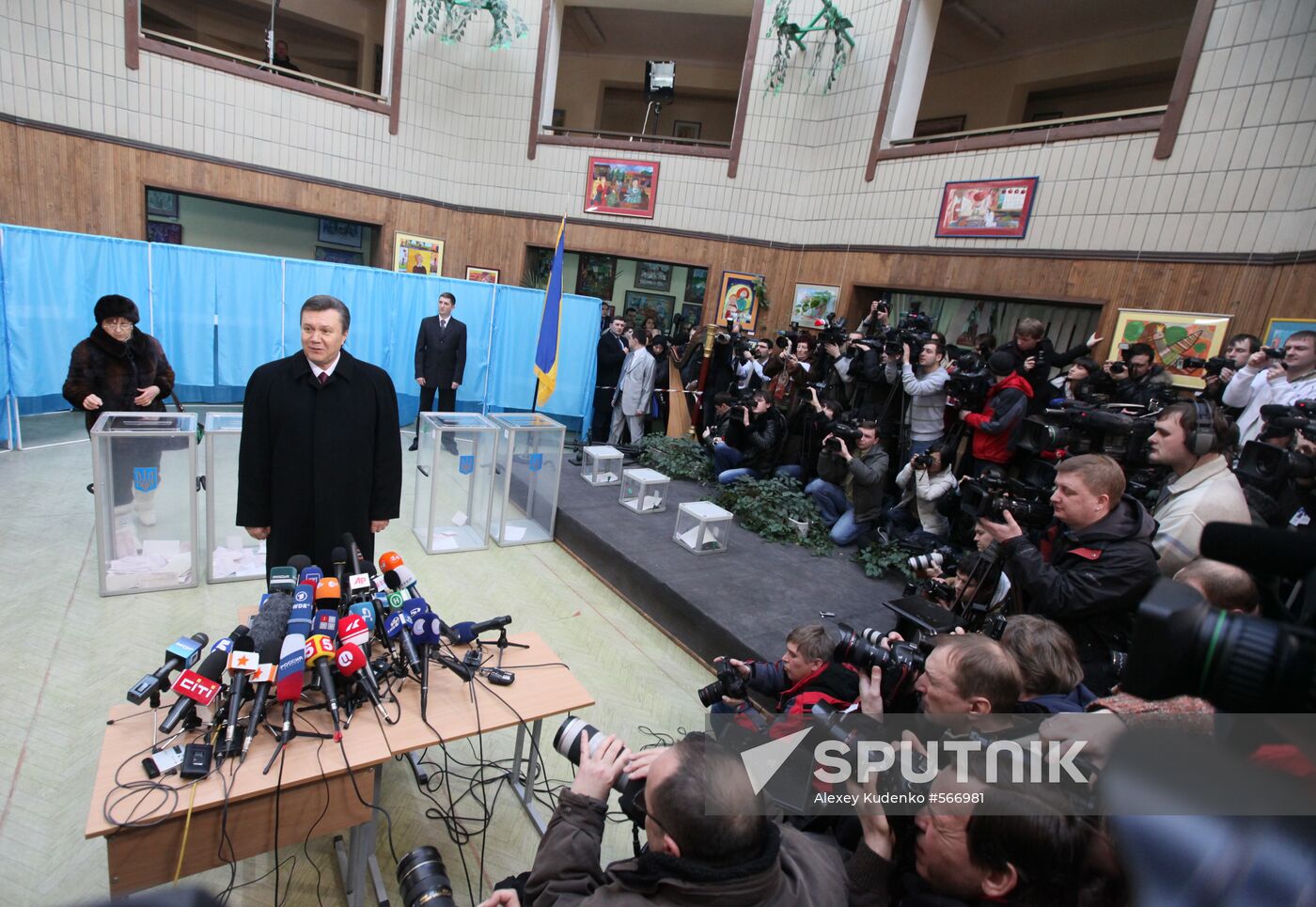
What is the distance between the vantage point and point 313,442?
289 cm

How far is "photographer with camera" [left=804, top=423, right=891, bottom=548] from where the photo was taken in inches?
209

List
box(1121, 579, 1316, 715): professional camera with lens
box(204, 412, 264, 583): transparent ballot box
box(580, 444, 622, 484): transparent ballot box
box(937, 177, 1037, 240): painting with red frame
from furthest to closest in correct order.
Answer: box(937, 177, 1037, 240): painting with red frame
box(580, 444, 622, 484): transparent ballot box
box(204, 412, 264, 583): transparent ballot box
box(1121, 579, 1316, 715): professional camera with lens

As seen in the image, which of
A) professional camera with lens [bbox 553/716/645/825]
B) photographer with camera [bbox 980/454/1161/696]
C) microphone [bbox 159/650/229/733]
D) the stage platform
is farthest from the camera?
the stage platform

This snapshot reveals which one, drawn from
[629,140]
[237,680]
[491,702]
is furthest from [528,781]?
[629,140]

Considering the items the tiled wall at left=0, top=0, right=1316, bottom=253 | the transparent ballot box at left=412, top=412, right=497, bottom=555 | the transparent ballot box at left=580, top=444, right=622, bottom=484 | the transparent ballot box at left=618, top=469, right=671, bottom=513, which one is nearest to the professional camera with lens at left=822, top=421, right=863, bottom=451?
the transparent ballot box at left=618, top=469, right=671, bottom=513

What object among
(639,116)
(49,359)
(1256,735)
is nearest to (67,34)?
(49,359)

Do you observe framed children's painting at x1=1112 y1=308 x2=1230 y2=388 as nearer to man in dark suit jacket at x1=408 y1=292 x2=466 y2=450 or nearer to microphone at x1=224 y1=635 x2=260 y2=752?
microphone at x1=224 y1=635 x2=260 y2=752

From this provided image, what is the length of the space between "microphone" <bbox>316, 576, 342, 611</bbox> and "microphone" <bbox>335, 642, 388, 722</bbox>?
230 millimetres

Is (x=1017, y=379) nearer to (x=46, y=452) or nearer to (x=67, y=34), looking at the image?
(x=46, y=452)

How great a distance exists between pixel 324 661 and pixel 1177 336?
7.46m

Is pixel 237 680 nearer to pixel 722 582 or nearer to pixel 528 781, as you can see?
pixel 528 781

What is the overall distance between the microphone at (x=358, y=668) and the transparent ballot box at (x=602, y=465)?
4516mm

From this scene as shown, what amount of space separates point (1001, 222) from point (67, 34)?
11.2 metres

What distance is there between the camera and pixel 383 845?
97.2 inches
